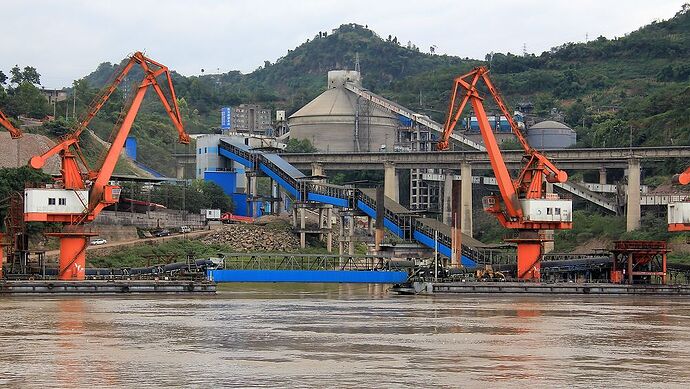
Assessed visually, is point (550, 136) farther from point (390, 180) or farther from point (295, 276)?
point (295, 276)

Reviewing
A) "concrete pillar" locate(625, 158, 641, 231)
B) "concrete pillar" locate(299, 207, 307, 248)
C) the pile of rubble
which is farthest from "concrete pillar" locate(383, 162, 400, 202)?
"concrete pillar" locate(625, 158, 641, 231)

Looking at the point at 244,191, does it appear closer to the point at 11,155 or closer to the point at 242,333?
the point at 11,155

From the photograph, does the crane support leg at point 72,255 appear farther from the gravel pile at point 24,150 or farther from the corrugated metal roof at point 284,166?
the corrugated metal roof at point 284,166

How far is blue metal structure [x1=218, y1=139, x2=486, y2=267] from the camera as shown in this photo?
119 metres

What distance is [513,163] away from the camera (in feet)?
480

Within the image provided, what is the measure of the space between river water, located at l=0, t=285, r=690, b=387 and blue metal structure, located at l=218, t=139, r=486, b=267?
33132 millimetres

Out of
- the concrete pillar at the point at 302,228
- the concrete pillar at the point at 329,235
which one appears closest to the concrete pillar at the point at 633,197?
the concrete pillar at the point at 329,235

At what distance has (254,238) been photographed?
133 metres

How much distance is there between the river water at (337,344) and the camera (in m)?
44.0

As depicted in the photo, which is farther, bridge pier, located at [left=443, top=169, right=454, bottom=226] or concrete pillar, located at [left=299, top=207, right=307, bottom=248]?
bridge pier, located at [left=443, top=169, right=454, bottom=226]

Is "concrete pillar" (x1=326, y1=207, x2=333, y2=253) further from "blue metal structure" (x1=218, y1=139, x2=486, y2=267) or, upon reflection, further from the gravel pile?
the gravel pile

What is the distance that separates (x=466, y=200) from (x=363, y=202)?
23.1 meters

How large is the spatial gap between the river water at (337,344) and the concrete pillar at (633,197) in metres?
53.7

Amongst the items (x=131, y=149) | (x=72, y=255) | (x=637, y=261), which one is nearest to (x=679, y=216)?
(x=637, y=261)
